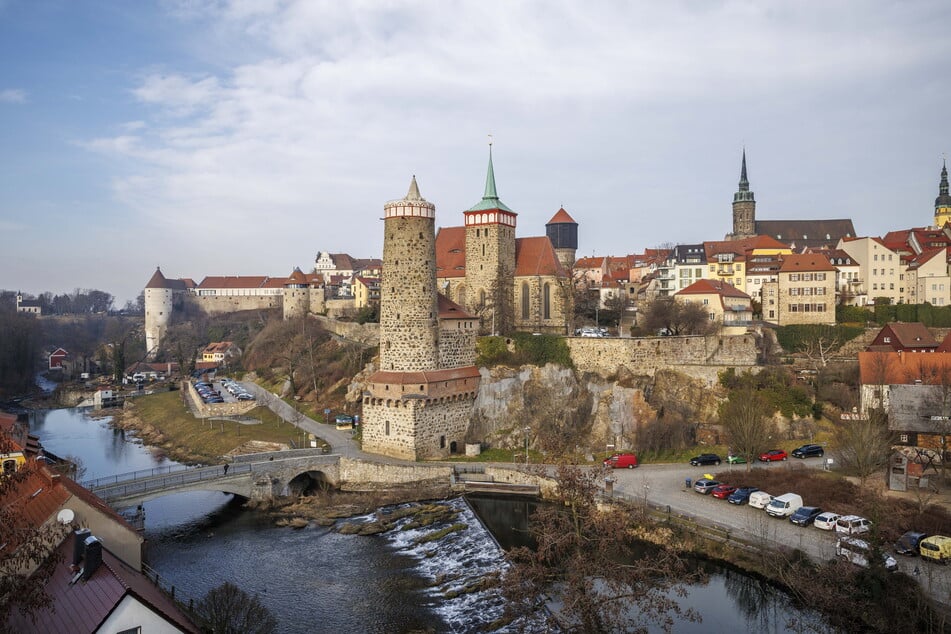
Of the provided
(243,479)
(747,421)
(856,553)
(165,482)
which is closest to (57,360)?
(243,479)

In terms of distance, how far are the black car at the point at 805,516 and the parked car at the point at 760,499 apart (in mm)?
1495

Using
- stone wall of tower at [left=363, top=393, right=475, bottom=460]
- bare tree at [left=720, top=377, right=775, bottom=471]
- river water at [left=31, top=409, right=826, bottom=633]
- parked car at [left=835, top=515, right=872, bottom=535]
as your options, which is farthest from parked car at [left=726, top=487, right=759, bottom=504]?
stone wall of tower at [left=363, top=393, right=475, bottom=460]

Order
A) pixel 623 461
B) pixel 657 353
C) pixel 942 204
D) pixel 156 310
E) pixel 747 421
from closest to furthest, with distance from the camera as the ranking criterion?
1. pixel 747 421
2. pixel 623 461
3. pixel 657 353
4. pixel 942 204
5. pixel 156 310

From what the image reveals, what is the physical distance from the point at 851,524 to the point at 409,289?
24.6 m

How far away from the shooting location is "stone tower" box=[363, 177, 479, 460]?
124 ft

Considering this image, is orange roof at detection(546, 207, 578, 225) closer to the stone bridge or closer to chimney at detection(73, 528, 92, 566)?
the stone bridge

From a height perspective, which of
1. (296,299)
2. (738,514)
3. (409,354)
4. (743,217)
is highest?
(743,217)

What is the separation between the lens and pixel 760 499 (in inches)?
1107

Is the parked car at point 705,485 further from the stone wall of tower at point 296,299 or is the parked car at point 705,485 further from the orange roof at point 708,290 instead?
the stone wall of tower at point 296,299

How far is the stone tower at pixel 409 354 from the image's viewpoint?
3775cm

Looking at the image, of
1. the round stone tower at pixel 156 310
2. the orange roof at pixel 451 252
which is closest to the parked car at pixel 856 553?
the orange roof at pixel 451 252

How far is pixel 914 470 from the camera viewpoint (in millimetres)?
29938

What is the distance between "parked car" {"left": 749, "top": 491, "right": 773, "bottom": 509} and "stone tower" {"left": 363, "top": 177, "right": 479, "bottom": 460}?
1746 cm

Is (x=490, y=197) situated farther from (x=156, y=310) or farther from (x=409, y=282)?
(x=156, y=310)
